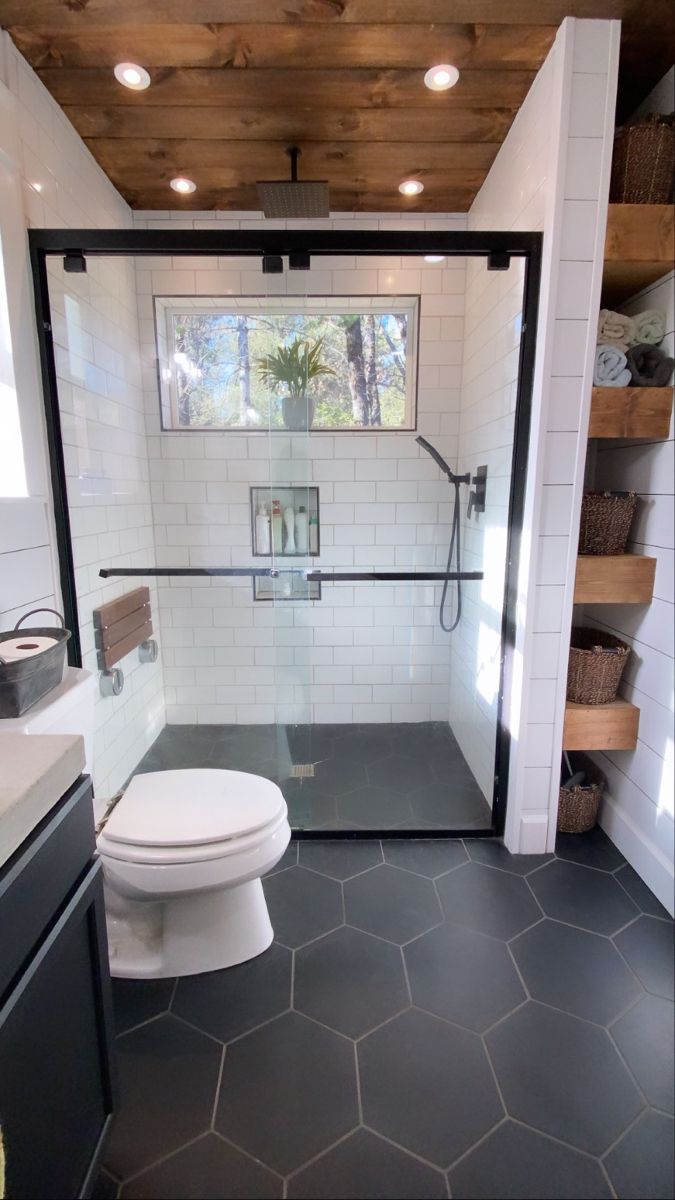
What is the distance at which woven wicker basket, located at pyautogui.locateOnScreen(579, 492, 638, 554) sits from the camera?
5.43 ft

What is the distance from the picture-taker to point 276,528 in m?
2.23

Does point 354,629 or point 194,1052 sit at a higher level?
point 354,629

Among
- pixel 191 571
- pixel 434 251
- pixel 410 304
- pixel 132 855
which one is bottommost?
pixel 132 855

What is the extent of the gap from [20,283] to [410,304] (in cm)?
165

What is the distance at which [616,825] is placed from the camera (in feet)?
5.99

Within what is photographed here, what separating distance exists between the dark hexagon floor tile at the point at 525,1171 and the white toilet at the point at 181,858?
65 centimetres

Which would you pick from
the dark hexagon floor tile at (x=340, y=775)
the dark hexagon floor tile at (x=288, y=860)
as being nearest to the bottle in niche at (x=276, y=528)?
the dark hexagon floor tile at (x=340, y=775)

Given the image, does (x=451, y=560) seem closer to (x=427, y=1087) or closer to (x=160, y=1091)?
(x=427, y=1087)

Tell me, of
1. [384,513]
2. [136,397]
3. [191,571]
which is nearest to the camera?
[191,571]

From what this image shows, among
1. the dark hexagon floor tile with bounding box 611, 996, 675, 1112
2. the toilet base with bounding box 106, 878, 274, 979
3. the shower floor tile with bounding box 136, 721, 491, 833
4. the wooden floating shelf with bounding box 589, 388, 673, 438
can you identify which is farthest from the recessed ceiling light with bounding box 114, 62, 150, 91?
the dark hexagon floor tile with bounding box 611, 996, 675, 1112

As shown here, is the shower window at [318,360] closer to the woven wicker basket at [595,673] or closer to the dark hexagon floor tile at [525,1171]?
the woven wicker basket at [595,673]

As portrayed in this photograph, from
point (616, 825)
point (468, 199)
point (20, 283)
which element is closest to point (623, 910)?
point (616, 825)

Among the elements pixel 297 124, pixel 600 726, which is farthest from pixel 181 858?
pixel 297 124

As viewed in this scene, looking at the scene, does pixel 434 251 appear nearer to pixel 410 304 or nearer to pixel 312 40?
pixel 312 40
